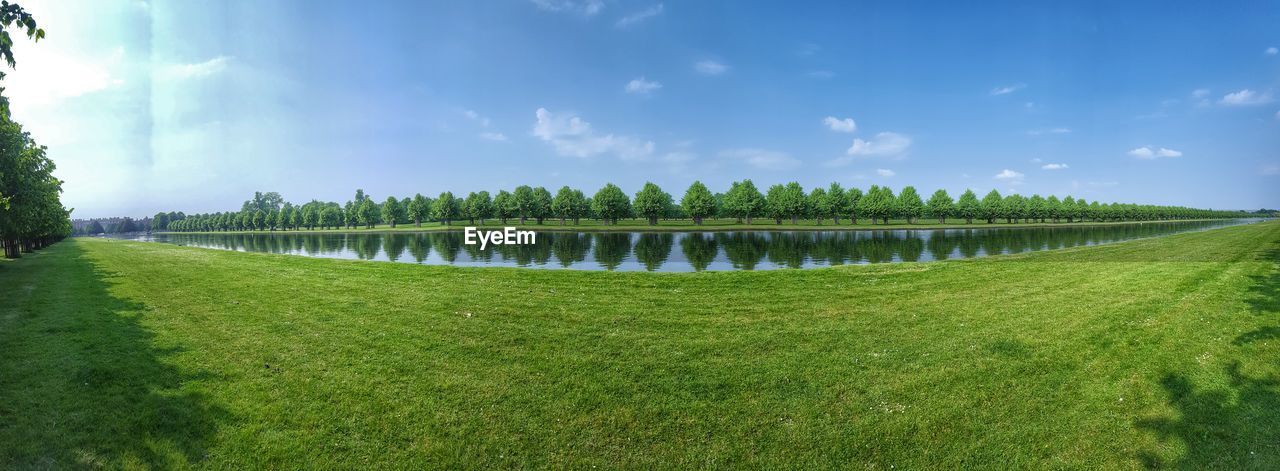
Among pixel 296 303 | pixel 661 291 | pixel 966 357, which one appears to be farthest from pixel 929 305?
pixel 296 303

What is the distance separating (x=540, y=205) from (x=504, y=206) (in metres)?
11.1

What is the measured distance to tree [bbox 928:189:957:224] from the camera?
13500 cm

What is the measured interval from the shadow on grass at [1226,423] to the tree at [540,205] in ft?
416

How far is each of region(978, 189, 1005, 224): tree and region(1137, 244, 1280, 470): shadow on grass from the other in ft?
522

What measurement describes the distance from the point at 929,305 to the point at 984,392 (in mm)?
5585

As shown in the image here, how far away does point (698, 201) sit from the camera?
119 m

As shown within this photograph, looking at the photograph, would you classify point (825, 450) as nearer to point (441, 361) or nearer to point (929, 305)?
point (441, 361)

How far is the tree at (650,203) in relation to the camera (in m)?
120

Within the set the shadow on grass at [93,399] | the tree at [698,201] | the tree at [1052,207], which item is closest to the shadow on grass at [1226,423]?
the shadow on grass at [93,399]

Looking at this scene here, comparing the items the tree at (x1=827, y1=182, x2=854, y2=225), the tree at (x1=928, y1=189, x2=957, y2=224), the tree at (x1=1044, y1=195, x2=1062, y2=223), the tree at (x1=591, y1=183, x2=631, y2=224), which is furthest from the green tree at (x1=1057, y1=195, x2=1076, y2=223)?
the tree at (x1=591, y1=183, x2=631, y2=224)

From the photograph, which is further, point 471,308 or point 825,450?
point 471,308

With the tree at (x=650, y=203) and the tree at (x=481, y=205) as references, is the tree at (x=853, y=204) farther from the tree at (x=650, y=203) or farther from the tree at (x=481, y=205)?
the tree at (x=481, y=205)

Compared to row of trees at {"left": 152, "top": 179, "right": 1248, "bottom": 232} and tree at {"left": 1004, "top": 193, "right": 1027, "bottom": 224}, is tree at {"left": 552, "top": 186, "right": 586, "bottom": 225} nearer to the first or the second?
row of trees at {"left": 152, "top": 179, "right": 1248, "bottom": 232}

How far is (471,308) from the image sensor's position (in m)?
12.0
